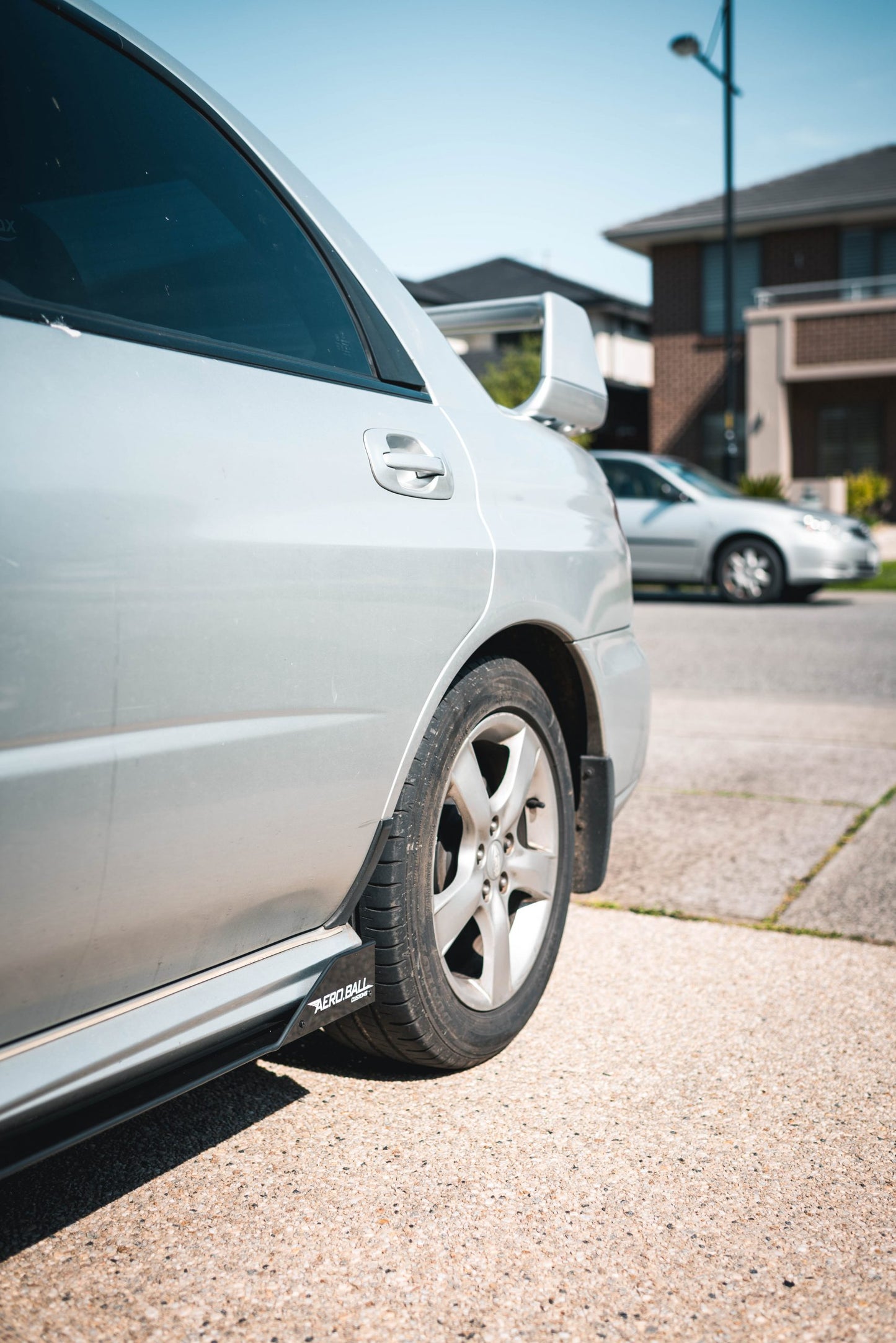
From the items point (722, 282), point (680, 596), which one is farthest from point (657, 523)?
point (722, 282)

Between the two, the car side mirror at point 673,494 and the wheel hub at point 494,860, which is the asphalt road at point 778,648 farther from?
the wheel hub at point 494,860

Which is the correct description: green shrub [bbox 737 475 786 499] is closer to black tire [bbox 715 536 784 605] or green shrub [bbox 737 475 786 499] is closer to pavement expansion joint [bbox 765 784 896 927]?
black tire [bbox 715 536 784 605]

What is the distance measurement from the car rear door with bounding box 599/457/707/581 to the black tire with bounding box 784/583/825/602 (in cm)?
99

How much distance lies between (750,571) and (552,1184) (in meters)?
12.2

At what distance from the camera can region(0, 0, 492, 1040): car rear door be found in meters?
1.48

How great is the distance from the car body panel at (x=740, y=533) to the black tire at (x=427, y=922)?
1146 cm

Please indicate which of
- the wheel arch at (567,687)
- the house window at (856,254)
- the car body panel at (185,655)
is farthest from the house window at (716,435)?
the car body panel at (185,655)

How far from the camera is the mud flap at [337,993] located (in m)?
1.95

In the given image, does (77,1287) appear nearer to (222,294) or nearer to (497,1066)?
(497,1066)

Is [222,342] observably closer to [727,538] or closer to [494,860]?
[494,860]

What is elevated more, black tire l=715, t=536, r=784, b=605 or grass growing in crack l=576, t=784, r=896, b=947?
black tire l=715, t=536, r=784, b=605

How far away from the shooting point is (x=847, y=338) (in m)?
23.9

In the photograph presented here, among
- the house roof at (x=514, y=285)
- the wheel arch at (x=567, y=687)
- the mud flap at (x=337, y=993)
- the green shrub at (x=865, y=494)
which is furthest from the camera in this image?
the house roof at (x=514, y=285)

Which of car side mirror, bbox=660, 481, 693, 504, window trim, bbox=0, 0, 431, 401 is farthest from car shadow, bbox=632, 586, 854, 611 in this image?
window trim, bbox=0, 0, 431, 401
